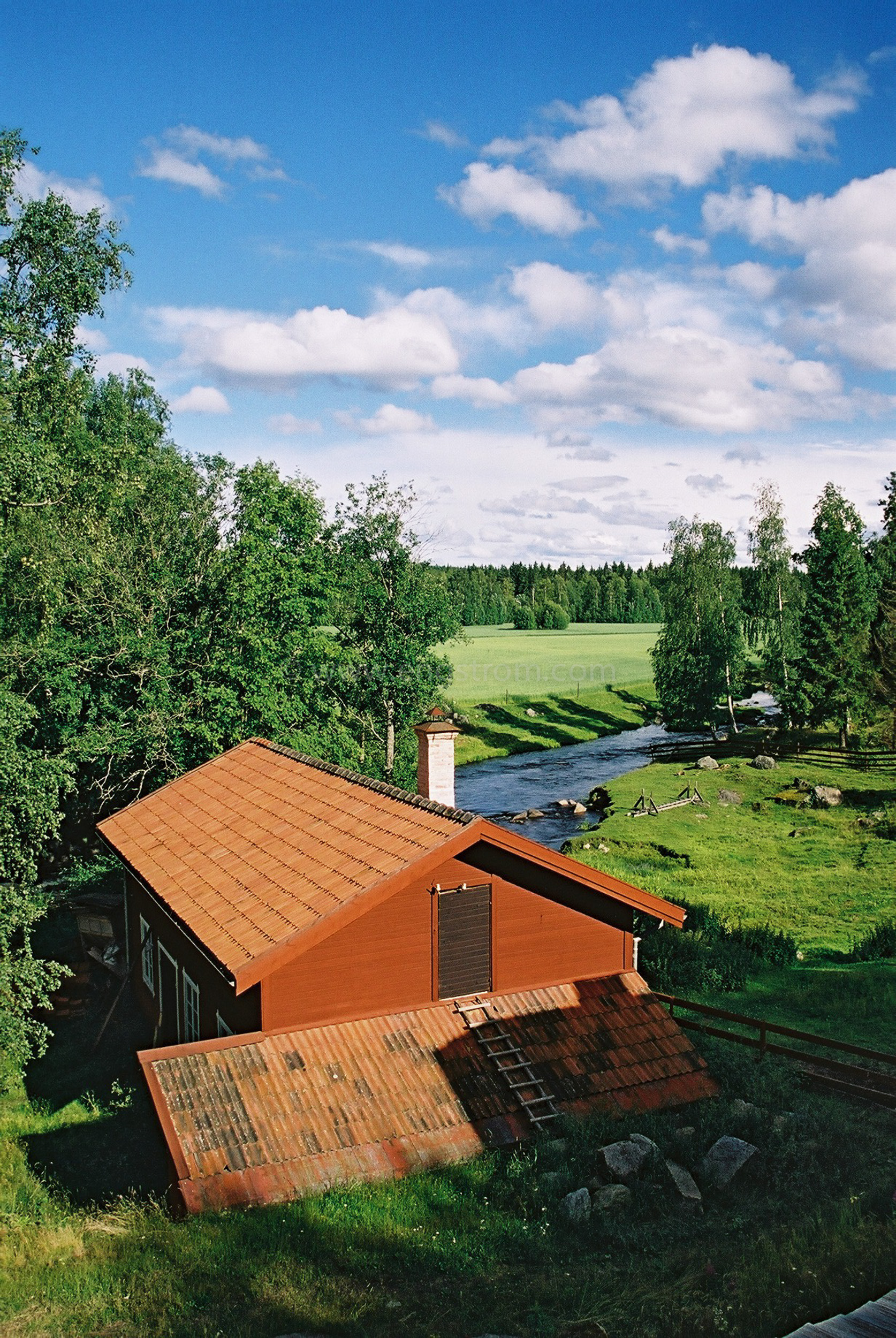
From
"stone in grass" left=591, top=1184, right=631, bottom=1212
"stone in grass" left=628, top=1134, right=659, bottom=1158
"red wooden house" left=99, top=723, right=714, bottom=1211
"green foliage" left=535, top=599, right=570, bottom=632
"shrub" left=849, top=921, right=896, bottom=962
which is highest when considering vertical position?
"green foliage" left=535, top=599, right=570, bottom=632

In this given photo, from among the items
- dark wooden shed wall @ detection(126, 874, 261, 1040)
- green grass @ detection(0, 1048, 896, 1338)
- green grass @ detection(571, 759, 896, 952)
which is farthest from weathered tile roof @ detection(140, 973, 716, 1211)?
green grass @ detection(571, 759, 896, 952)

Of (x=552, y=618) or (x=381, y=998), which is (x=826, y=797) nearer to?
(x=381, y=998)

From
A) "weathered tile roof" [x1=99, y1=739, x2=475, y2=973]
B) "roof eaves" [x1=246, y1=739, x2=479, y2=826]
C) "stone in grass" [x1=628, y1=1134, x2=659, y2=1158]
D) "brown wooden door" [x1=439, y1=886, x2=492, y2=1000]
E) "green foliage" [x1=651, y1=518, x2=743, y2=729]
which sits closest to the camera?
"stone in grass" [x1=628, y1=1134, x2=659, y2=1158]

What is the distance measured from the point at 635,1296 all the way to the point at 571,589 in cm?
16057

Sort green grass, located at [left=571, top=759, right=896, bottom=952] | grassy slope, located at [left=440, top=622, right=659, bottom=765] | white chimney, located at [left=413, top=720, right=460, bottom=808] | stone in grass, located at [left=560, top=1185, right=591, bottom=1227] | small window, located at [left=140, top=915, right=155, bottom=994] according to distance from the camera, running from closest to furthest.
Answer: stone in grass, located at [left=560, top=1185, right=591, bottom=1227] < white chimney, located at [left=413, top=720, right=460, bottom=808] < small window, located at [left=140, top=915, right=155, bottom=994] < green grass, located at [left=571, top=759, right=896, bottom=952] < grassy slope, located at [left=440, top=622, right=659, bottom=765]

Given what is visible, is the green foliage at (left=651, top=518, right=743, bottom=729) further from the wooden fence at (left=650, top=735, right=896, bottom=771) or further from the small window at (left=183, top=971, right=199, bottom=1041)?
the small window at (left=183, top=971, right=199, bottom=1041)

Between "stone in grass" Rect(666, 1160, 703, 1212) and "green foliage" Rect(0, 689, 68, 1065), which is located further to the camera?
"green foliage" Rect(0, 689, 68, 1065)

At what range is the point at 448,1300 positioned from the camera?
28.3 feet

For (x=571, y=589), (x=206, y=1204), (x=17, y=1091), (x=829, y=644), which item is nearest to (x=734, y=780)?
(x=829, y=644)

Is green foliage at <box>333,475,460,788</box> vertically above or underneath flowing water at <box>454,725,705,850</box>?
above

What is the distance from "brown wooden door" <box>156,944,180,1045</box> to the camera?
16719 mm

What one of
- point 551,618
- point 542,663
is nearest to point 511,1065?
point 542,663

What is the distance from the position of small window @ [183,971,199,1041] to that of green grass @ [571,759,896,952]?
51.7 feet

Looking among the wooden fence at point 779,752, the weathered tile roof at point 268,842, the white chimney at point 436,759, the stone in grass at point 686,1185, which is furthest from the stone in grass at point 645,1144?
the wooden fence at point 779,752
